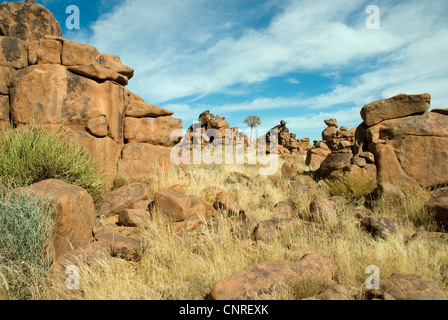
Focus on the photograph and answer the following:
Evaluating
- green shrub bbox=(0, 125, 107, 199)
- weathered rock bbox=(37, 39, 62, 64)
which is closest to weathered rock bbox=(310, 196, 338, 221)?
green shrub bbox=(0, 125, 107, 199)

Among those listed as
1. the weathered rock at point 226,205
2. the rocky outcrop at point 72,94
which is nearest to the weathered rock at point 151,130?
the rocky outcrop at point 72,94

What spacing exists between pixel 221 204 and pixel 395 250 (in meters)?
3.28

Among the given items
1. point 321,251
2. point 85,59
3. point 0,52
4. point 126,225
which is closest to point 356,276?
point 321,251

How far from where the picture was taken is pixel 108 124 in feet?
22.4

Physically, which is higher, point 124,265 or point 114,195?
point 114,195

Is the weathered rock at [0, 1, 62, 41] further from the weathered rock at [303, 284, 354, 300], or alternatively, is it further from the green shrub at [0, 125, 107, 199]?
the weathered rock at [303, 284, 354, 300]

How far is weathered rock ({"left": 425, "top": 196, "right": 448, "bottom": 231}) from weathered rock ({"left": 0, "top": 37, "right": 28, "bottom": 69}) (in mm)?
9340

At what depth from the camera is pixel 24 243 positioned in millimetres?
3232

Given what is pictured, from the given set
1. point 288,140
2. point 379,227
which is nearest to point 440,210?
point 379,227

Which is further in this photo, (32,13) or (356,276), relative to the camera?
(32,13)

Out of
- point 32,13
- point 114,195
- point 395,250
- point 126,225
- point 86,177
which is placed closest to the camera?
point 395,250

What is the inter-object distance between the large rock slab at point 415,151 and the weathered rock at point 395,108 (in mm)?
216

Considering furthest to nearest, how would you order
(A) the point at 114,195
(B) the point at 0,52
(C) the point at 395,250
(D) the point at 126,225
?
(B) the point at 0,52
(A) the point at 114,195
(D) the point at 126,225
(C) the point at 395,250

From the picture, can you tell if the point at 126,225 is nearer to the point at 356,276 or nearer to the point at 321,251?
the point at 321,251
